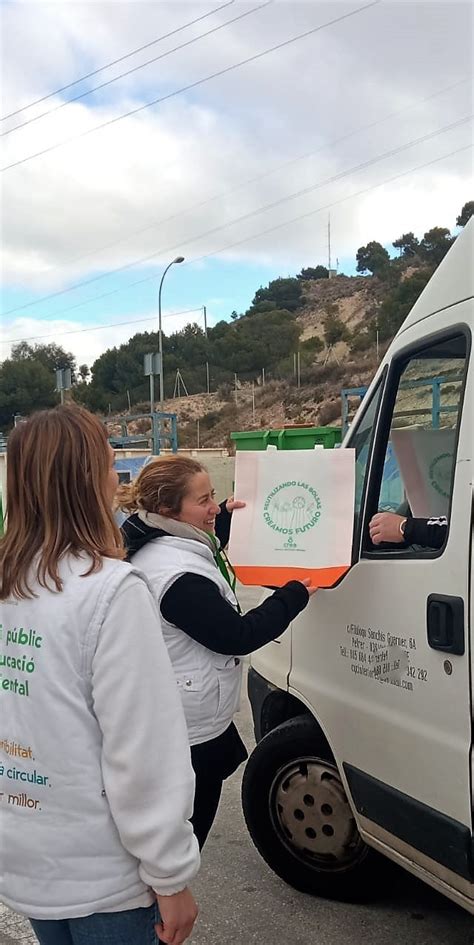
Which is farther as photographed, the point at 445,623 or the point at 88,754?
the point at 445,623

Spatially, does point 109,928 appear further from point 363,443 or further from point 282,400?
point 282,400

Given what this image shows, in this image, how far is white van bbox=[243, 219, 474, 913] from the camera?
2201 mm

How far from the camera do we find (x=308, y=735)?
9.86ft

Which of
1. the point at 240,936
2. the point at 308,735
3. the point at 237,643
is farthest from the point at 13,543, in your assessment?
the point at 240,936

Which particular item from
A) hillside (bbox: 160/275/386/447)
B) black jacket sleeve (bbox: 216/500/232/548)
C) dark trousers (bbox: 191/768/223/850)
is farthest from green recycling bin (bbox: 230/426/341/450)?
hillside (bbox: 160/275/386/447)

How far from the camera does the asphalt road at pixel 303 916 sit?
9.48ft

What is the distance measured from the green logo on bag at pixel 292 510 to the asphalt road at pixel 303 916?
145 cm

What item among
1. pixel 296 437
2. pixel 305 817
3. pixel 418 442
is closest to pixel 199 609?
pixel 418 442

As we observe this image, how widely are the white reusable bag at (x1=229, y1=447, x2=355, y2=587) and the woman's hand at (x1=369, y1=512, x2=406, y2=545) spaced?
0.18 meters

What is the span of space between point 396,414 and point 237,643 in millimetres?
1092

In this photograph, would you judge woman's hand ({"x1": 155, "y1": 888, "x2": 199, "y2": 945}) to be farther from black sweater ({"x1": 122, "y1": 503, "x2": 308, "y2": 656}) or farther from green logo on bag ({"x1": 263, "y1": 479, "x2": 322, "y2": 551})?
green logo on bag ({"x1": 263, "y1": 479, "x2": 322, "y2": 551})

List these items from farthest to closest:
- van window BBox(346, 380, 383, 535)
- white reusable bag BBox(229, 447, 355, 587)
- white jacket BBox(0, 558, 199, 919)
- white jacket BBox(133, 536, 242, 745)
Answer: van window BBox(346, 380, 383, 535), white reusable bag BBox(229, 447, 355, 587), white jacket BBox(133, 536, 242, 745), white jacket BBox(0, 558, 199, 919)

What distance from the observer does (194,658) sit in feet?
7.55

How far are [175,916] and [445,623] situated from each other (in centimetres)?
106
